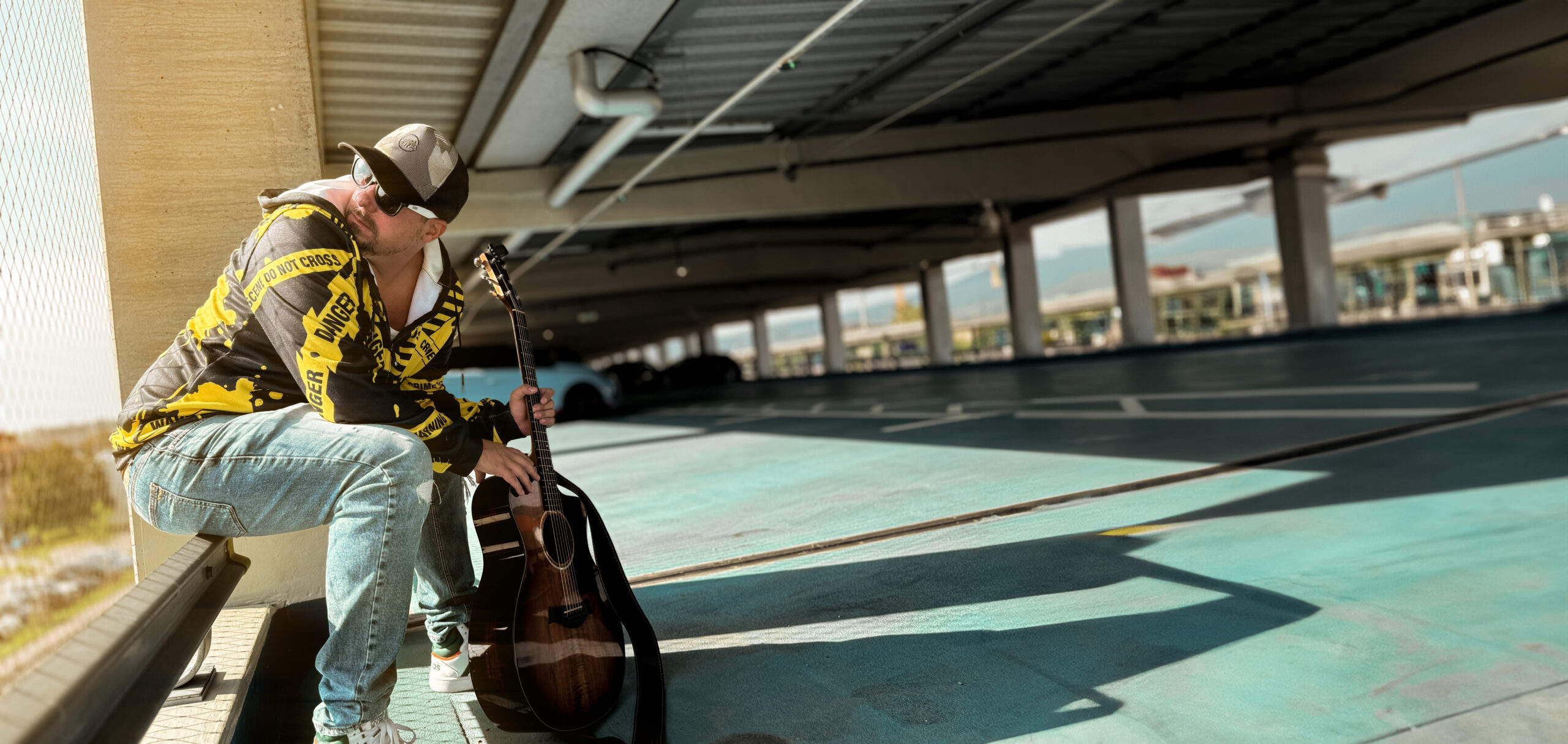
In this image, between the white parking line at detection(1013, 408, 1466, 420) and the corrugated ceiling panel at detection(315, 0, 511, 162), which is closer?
the white parking line at detection(1013, 408, 1466, 420)

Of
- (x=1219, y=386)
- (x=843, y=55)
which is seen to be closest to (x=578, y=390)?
(x=843, y=55)

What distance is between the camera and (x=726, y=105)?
9102 mm

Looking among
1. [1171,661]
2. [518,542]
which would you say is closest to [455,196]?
[518,542]

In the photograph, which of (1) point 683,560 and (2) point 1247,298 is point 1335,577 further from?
(2) point 1247,298

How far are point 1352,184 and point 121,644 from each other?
51.6 meters

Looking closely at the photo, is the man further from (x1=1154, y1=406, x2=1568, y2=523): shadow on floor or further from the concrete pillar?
(x1=1154, y1=406, x2=1568, y2=523): shadow on floor

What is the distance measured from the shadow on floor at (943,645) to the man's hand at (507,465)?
1.93 ft

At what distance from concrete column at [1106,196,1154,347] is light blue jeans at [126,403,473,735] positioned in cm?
2201

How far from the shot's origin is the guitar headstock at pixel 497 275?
2.25 metres

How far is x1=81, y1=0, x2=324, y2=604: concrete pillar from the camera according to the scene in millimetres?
2670

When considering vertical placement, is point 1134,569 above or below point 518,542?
below

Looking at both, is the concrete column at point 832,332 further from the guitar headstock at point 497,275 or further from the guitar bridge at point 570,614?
the guitar bridge at point 570,614

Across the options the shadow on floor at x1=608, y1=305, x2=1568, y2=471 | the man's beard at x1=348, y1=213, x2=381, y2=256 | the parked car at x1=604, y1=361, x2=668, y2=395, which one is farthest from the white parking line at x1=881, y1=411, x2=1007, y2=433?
the parked car at x1=604, y1=361, x2=668, y2=395

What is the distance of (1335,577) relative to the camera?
2.51 m
